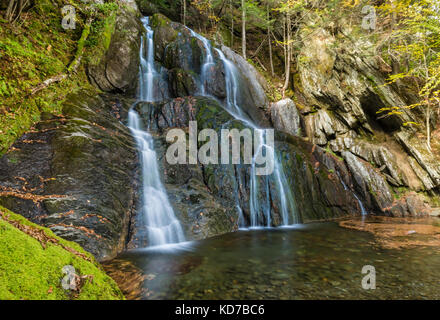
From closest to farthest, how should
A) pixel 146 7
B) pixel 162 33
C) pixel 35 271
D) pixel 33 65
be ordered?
pixel 35 271 < pixel 33 65 < pixel 162 33 < pixel 146 7

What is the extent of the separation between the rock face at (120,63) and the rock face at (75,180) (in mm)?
3512

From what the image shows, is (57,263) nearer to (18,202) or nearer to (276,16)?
(18,202)

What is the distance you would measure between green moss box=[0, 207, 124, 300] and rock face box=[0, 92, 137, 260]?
1.87 meters

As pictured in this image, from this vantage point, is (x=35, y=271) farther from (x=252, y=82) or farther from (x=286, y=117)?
(x=252, y=82)

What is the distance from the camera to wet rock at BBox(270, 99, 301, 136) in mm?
13453

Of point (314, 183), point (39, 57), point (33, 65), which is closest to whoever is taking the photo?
point (33, 65)

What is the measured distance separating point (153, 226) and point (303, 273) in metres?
3.40

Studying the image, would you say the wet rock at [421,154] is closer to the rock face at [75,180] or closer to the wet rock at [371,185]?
the wet rock at [371,185]

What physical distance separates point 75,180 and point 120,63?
7.18m

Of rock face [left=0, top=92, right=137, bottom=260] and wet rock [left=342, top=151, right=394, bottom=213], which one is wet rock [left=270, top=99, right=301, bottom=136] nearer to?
wet rock [left=342, top=151, right=394, bottom=213]

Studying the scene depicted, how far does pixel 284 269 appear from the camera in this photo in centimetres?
406

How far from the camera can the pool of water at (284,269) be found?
322cm

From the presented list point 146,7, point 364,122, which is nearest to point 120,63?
point 146,7

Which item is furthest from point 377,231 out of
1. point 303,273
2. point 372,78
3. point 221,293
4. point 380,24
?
point 380,24
